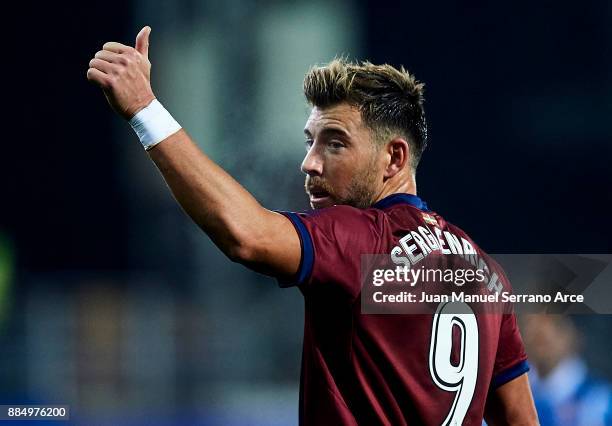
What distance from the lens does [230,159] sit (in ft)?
26.1

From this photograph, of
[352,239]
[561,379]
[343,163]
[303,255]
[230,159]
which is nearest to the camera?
[303,255]

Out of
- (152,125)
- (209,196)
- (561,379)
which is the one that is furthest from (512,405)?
(561,379)

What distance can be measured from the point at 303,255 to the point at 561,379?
207 inches

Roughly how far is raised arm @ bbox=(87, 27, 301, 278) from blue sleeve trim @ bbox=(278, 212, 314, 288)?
0.08 feet

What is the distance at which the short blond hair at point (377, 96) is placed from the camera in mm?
2516

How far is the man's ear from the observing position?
251 cm

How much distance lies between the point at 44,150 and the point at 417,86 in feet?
20.3

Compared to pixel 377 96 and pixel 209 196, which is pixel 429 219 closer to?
pixel 377 96

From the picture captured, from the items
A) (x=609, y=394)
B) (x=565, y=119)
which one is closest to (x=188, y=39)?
(x=565, y=119)

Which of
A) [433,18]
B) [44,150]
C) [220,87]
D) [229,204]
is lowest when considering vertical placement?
[229,204]

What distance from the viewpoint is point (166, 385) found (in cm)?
722

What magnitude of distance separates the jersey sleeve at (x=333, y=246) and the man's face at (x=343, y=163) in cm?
37

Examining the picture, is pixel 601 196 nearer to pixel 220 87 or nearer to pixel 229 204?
pixel 220 87

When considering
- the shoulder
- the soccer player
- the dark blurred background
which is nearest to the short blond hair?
the soccer player
